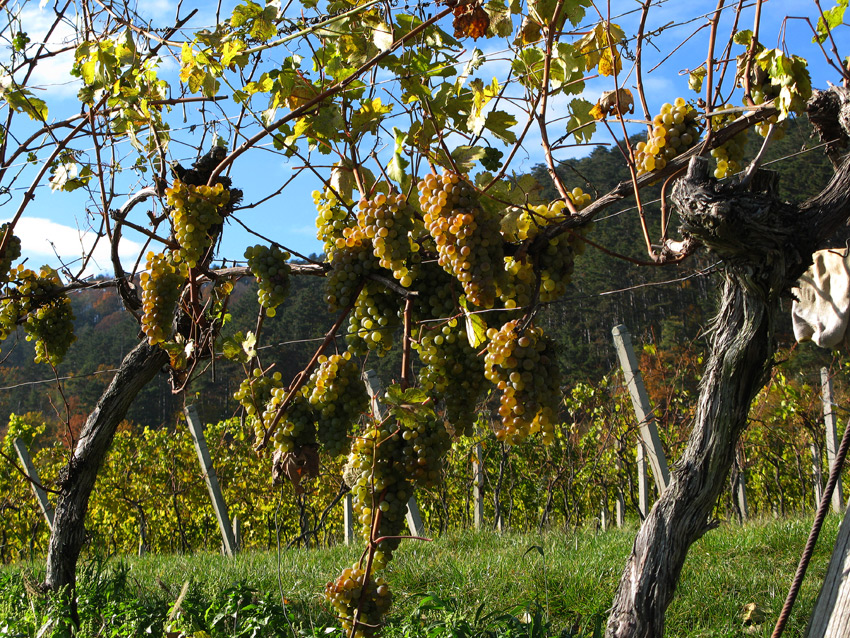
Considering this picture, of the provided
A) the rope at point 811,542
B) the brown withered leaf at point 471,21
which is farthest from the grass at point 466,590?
the brown withered leaf at point 471,21

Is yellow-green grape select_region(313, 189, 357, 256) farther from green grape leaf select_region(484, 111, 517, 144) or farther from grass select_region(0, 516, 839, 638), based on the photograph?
grass select_region(0, 516, 839, 638)

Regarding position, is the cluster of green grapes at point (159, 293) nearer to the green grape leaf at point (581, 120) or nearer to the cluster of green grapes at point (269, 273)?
the cluster of green grapes at point (269, 273)

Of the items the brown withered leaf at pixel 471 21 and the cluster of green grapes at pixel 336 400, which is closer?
the cluster of green grapes at pixel 336 400

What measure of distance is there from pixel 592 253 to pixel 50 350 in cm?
2257

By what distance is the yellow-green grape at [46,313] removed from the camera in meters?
2.52

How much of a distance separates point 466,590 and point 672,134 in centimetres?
271

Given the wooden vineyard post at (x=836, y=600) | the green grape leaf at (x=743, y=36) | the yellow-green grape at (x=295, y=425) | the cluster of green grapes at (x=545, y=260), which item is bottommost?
the wooden vineyard post at (x=836, y=600)

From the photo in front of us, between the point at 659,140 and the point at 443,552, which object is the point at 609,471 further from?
the point at 659,140

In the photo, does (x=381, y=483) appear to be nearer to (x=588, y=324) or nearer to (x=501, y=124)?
(x=501, y=124)

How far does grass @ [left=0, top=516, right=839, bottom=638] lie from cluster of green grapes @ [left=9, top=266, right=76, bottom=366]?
3.43 ft

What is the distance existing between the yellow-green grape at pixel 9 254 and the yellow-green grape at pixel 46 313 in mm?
101

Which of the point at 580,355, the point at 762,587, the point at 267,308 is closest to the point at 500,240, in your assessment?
the point at 267,308

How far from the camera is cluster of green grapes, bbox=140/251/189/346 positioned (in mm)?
1872

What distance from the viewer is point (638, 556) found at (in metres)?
1.78
